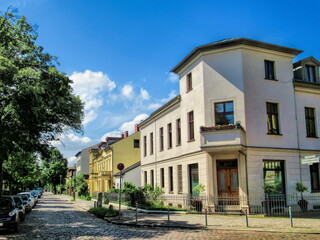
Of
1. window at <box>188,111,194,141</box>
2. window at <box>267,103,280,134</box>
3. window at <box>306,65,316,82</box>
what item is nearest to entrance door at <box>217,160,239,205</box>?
window at <box>267,103,280,134</box>

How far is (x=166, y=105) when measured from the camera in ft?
93.8

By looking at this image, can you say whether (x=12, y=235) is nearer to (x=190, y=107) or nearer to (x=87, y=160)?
(x=190, y=107)

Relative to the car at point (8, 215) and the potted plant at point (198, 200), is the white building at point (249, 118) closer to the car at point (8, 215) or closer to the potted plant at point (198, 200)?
the potted plant at point (198, 200)

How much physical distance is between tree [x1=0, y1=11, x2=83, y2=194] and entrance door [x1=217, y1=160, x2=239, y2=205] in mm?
10129

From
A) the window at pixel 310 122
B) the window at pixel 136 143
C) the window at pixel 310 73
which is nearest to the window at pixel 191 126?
the window at pixel 310 122

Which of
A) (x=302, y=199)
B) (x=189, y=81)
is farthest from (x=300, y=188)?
(x=189, y=81)

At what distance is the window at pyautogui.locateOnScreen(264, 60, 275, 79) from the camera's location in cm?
2195

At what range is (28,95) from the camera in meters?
15.5

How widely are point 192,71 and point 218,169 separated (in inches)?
282

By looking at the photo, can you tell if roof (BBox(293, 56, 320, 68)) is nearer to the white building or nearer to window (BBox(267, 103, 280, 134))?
the white building

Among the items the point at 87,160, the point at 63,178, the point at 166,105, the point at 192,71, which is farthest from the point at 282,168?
the point at 63,178

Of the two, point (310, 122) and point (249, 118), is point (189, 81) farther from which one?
point (310, 122)

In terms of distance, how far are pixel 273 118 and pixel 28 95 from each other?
14.8 metres

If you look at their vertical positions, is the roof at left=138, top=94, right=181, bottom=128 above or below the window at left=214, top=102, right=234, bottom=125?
above
